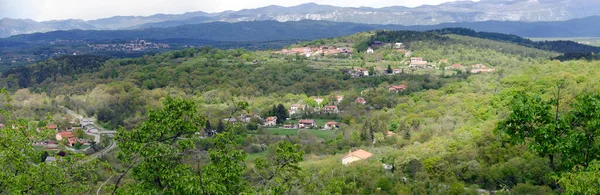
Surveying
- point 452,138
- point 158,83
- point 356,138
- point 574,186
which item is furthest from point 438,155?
point 158,83

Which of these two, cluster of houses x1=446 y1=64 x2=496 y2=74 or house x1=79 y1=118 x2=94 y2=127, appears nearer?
house x1=79 y1=118 x2=94 y2=127

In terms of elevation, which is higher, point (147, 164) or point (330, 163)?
point (147, 164)

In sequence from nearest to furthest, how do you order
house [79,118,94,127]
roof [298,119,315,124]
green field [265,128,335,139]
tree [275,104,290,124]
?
green field [265,128,335,139], roof [298,119,315,124], house [79,118,94,127], tree [275,104,290,124]

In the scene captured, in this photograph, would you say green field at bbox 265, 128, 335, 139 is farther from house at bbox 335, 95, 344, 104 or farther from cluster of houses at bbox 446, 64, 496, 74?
cluster of houses at bbox 446, 64, 496, 74

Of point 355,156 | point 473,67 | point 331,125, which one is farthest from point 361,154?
point 473,67

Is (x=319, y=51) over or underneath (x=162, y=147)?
underneath

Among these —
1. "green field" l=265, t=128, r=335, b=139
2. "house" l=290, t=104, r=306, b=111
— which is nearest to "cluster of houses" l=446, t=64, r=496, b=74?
"house" l=290, t=104, r=306, b=111

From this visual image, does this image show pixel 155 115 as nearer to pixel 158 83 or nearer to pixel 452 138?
pixel 452 138

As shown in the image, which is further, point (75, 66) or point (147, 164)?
point (75, 66)

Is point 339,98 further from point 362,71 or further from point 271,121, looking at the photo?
point 362,71
